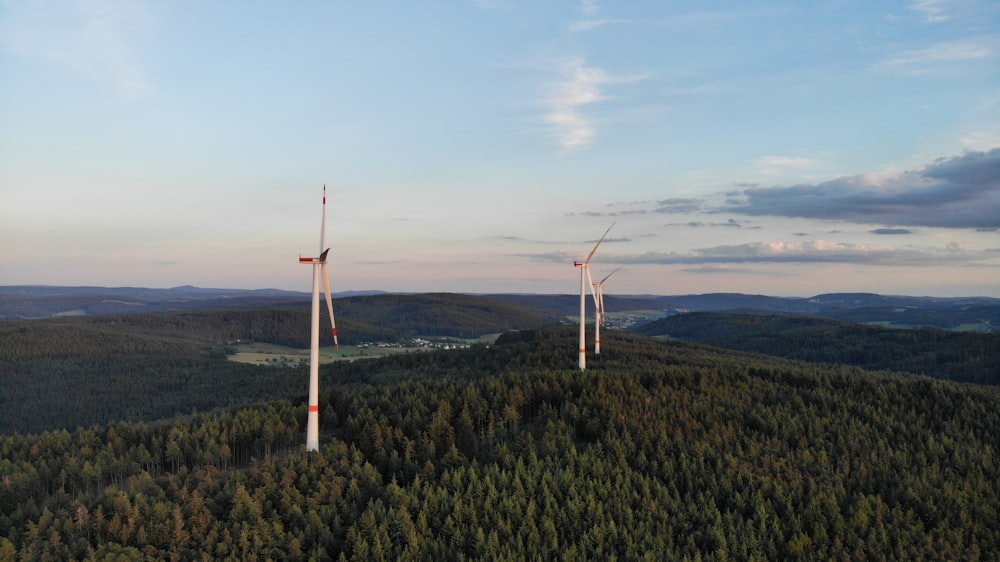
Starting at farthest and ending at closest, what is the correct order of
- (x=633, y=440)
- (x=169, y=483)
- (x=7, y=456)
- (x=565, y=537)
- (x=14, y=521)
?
(x=7, y=456), (x=633, y=440), (x=169, y=483), (x=14, y=521), (x=565, y=537)

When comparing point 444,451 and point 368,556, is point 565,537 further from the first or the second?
point 444,451

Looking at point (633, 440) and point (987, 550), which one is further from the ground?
point (633, 440)

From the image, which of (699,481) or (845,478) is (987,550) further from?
(699,481)

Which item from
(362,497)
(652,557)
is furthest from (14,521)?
(652,557)

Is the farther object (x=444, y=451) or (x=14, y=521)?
(x=444, y=451)

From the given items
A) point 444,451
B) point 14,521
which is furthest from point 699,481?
point 14,521

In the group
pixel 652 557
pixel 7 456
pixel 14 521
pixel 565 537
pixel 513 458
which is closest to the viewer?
pixel 652 557
